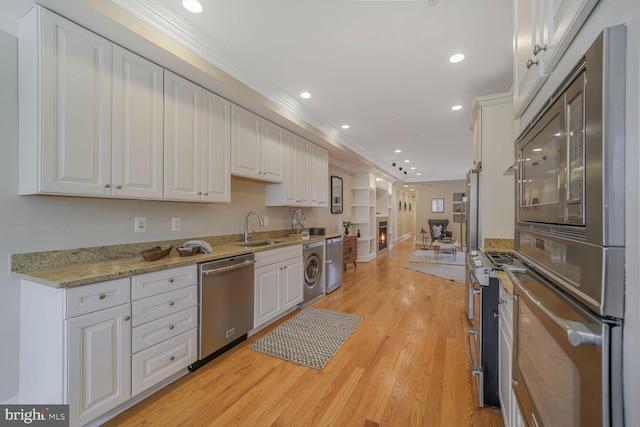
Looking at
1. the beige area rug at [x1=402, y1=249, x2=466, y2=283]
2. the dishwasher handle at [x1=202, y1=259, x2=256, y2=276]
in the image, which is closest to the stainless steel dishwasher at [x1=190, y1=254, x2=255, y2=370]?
the dishwasher handle at [x1=202, y1=259, x2=256, y2=276]

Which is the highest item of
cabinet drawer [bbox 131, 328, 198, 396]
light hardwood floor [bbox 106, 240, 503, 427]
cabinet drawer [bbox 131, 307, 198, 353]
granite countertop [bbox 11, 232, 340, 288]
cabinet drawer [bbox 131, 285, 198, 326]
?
granite countertop [bbox 11, 232, 340, 288]

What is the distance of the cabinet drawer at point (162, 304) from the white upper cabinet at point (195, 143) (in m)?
0.80

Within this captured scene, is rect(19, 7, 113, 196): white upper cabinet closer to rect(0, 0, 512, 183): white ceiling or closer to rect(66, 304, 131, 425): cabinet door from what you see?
rect(0, 0, 512, 183): white ceiling

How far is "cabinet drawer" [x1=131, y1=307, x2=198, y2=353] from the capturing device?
1.74 meters

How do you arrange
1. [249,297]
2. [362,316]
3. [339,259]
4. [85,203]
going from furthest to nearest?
[339,259] → [362,316] → [249,297] → [85,203]

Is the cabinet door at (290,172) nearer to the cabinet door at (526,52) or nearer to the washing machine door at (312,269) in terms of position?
the washing machine door at (312,269)

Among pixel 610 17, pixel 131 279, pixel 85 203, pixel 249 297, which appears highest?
pixel 610 17

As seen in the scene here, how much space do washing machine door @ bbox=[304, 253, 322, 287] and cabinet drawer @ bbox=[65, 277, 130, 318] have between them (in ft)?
7.39

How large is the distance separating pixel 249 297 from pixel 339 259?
2.21 m

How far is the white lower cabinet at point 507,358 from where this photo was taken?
4.11 feet

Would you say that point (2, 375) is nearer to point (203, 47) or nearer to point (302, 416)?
point (302, 416)

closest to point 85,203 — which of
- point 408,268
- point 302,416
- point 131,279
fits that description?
point 131,279

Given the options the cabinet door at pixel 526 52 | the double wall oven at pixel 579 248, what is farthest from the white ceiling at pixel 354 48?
the double wall oven at pixel 579 248

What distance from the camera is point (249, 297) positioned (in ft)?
8.70
